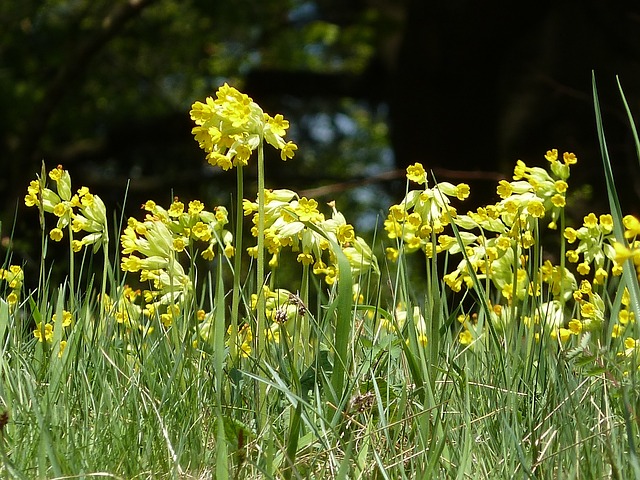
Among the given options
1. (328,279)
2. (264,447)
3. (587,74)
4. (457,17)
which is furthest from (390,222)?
(457,17)

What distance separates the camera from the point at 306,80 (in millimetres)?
10883

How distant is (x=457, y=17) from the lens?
870 cm

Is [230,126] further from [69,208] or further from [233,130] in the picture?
[69,208]

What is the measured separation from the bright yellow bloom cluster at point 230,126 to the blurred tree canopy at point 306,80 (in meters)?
3.78

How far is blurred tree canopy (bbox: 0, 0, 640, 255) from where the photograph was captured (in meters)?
7.84

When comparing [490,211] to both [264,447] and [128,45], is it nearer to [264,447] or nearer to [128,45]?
[264,447]

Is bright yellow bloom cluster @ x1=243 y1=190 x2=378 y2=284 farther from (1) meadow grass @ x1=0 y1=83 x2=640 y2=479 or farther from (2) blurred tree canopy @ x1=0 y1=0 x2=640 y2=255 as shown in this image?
(2) blurred tree canopy @ x1=0 y1=0 x2=640 y2=255

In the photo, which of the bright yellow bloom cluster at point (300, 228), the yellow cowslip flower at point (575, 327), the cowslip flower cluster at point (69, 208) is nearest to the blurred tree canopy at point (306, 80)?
the yellow cowslip flower at point (575, 327)

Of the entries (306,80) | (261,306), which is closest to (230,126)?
(261,306)

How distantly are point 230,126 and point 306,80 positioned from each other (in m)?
9.24

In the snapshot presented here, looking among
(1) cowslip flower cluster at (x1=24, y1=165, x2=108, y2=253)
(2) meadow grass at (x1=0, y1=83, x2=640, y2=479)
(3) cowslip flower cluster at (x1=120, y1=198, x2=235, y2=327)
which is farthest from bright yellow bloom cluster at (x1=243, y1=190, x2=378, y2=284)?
(1) cowslip flower cluster at (x1=24, y1=165, x2=108, y2=253)

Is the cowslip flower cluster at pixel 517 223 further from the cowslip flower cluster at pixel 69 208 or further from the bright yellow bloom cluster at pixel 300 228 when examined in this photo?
the cowslip flower cluster at pixel 69 208

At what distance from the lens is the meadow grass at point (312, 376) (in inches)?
61.0

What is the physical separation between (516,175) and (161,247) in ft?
2.80
